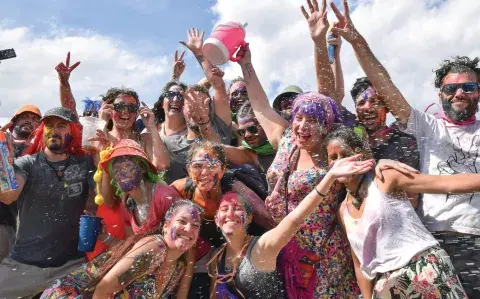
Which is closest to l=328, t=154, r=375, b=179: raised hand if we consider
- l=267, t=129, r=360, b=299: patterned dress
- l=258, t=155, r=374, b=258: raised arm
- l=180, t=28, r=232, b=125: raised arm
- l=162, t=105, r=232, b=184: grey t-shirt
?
l=258, t=155, r=374, b=258: raised arm

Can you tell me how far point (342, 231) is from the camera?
12.1 ft

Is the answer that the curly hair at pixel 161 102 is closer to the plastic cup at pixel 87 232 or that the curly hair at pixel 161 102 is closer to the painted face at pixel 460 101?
the plastic cup at pixel 87 232

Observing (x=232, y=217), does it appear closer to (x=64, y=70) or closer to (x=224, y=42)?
(x=224, y=42)

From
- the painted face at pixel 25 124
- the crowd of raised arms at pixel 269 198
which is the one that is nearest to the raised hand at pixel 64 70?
the painted face at pixel 25 124

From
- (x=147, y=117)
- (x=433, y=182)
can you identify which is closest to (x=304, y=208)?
(x=433, y=182)

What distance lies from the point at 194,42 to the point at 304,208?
294cm

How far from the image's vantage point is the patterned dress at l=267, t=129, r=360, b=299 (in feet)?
11.8

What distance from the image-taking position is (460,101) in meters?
3.89

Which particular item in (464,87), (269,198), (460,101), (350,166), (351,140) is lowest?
(269,198)

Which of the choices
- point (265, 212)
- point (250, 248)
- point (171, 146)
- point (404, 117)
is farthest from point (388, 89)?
point (171, 146)

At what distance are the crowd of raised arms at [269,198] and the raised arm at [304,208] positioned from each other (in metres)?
0.01

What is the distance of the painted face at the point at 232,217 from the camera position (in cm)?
371

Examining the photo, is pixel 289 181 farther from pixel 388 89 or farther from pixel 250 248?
pixel 388 89

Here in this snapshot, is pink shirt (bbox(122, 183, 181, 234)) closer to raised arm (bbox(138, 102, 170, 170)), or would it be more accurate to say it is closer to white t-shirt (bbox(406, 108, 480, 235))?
raised arm (bbox(138, 102, 170, 170))
